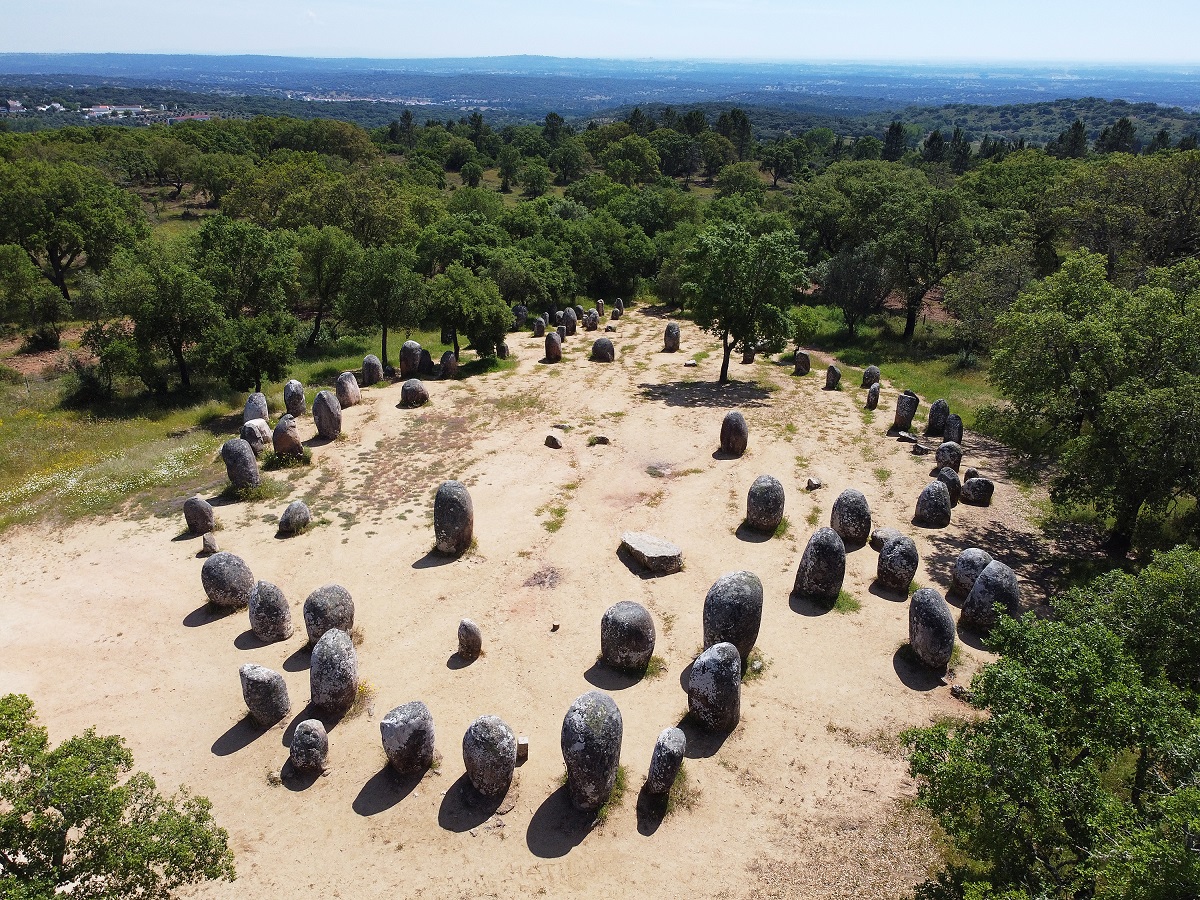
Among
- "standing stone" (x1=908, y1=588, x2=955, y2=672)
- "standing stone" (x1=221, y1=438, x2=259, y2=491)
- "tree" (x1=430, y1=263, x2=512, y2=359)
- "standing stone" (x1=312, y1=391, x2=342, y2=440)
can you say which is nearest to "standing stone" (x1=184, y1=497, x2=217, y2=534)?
"standing stone" (x1=221, y1=438, x2=259, y2=491)

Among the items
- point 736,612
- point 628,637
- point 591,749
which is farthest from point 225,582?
point 736,612

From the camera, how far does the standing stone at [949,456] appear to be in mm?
30281

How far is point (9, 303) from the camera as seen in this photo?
149 feet

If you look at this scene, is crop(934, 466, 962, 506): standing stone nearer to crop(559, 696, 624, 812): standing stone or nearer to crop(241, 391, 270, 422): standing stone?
crop(559, 696, 624, 812): standing stone

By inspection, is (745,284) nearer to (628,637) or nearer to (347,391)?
(347,391)

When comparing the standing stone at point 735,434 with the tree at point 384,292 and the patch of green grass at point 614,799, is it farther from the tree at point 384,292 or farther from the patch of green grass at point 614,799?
the tree at point 384,292

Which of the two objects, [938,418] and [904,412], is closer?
[904,412]

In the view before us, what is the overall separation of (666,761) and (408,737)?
5763 mm

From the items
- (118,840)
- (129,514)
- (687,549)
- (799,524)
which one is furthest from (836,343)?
(118,840)

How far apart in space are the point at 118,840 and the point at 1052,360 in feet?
86.5

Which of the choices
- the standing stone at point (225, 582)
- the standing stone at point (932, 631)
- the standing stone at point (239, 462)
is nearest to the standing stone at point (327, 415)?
the standing stone at point (239, 462)

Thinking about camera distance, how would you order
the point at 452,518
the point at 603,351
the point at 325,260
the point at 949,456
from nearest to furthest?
the point at 452,518
the point at 949,456
the point at 325,260
the point at 603,351

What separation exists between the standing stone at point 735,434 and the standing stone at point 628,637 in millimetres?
14501

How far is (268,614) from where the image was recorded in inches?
802
